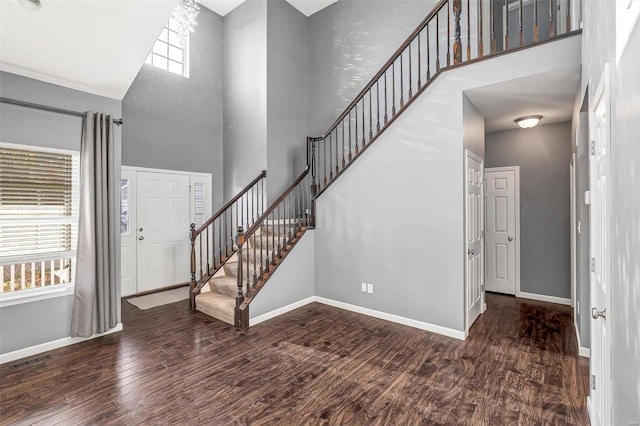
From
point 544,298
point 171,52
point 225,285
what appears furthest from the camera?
point 171,52

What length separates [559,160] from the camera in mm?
4738

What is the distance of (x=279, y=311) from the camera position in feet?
14.1

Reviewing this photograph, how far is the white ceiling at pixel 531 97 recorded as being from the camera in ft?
10.3

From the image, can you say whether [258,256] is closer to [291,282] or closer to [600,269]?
[291,282]

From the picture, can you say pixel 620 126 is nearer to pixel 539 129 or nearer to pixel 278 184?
pixel 539 129

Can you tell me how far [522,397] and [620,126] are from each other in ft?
6.95

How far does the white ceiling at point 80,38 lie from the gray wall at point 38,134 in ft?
0.37

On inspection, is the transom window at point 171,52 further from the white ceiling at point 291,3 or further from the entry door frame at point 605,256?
the entry door frame at point 605,256

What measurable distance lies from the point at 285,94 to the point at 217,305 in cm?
391

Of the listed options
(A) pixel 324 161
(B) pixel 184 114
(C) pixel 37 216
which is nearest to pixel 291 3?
(B) pixel 184 114

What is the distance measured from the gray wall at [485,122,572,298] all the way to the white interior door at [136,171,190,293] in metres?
5.67

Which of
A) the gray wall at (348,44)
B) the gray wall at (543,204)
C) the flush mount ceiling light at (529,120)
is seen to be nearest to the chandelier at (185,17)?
the gray wall at (348,44)

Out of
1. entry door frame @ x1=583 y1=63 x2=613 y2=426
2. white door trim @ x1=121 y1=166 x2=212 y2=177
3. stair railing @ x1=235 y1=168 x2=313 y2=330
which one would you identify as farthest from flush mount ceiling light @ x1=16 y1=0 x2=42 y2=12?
entry door frame @ x1=583 y1=63 x2=613 y2=426

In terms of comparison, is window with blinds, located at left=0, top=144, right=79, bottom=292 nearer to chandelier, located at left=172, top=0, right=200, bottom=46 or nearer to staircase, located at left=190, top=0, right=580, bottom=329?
staircase, located at left=190, top=0, right=580, bottom=329
